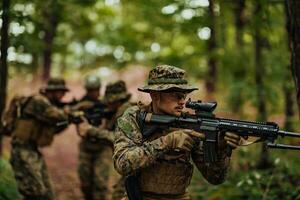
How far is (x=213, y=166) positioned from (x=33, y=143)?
4262 mm

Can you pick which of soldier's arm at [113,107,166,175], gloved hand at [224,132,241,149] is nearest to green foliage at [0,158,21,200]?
soldier's arm at [113,107,166,175]

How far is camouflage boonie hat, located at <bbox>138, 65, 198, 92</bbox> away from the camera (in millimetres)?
4488

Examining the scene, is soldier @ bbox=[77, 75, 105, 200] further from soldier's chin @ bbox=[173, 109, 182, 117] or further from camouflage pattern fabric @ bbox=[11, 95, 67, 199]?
soldier's chin @ bbox=[173, 109, 182, 117]

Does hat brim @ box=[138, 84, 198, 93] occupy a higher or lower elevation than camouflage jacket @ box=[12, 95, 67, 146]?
higher

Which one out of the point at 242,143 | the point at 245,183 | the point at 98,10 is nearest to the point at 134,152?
the point at 242,143

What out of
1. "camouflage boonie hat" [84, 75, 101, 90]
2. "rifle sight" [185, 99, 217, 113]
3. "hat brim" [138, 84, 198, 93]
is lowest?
"camouflage boonie hat" [84, 75, 101, 90]

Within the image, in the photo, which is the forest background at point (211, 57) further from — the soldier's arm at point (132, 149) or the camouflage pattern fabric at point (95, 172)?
the soldier's arm at point (132, 149)

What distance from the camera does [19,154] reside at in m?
8.02

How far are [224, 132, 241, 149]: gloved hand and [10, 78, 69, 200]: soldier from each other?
425 cm

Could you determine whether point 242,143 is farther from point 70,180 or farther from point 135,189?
point 70,180

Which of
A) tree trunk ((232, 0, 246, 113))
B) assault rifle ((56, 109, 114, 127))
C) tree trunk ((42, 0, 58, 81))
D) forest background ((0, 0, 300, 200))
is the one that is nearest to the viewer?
forest background ((0, 0, 300, 200))

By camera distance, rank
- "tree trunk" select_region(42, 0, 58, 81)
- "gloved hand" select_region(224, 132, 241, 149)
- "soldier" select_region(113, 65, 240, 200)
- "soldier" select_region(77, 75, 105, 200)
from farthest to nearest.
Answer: "tree trunk" select_region(42, 0, 58, 81)
"soldier" select_region(77, 75, 105, 200)
"soldier" select_region(113, 65, 240, 200)
"gloved hand" select_region(224, 132, 241, 149)

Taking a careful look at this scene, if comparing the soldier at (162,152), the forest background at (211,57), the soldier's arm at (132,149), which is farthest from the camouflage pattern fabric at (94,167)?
the soldier's arm at (132,149)

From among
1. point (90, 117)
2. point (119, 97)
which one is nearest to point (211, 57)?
point (90, 117)
